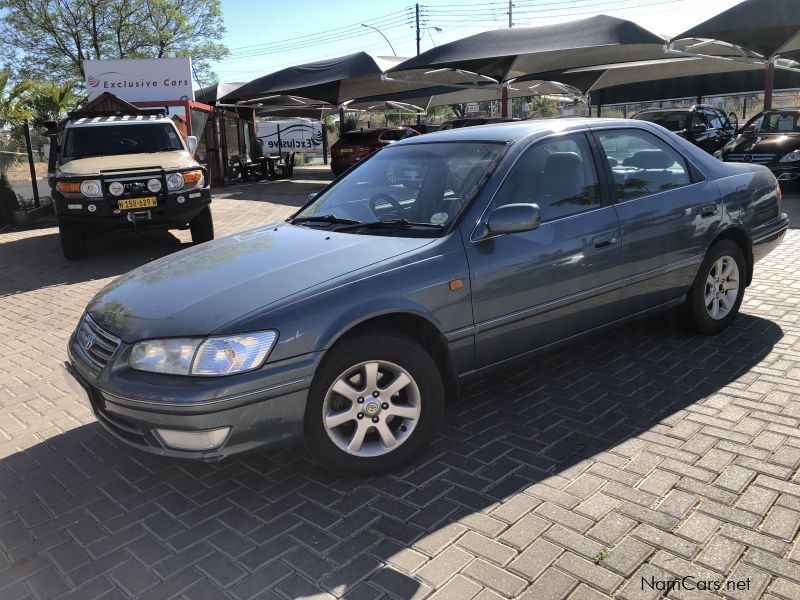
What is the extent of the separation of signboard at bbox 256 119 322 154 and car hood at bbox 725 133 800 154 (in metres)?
19.7

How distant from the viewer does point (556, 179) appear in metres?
3.82

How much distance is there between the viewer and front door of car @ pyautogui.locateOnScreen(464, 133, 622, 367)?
3400 millimetres

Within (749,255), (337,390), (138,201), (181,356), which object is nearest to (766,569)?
(337,390)

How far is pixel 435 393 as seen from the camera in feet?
10.5

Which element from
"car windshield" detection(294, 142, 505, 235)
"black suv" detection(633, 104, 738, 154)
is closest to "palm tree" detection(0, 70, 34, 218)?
"car windshield" detection(294, 142, 505, 235)

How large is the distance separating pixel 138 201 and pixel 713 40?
12198 millimetres

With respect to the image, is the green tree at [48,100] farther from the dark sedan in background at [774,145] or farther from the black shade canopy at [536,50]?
the dark sedan in background at [774,145]

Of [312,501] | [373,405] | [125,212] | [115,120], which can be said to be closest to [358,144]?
[115,120]

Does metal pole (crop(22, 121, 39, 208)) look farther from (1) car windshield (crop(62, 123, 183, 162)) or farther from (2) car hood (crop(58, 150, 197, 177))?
(2) car hood (crop(58, 150, 197, 177))

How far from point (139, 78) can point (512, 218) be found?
16.3 metres

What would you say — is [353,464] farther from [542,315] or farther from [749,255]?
[749,255]

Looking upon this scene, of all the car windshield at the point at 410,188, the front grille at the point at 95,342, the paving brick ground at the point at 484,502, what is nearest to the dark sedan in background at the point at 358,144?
the car windshield at the point at 410,188

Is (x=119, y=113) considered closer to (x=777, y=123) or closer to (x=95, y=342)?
(x=95, y=342)

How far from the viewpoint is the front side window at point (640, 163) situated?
4113 mm
